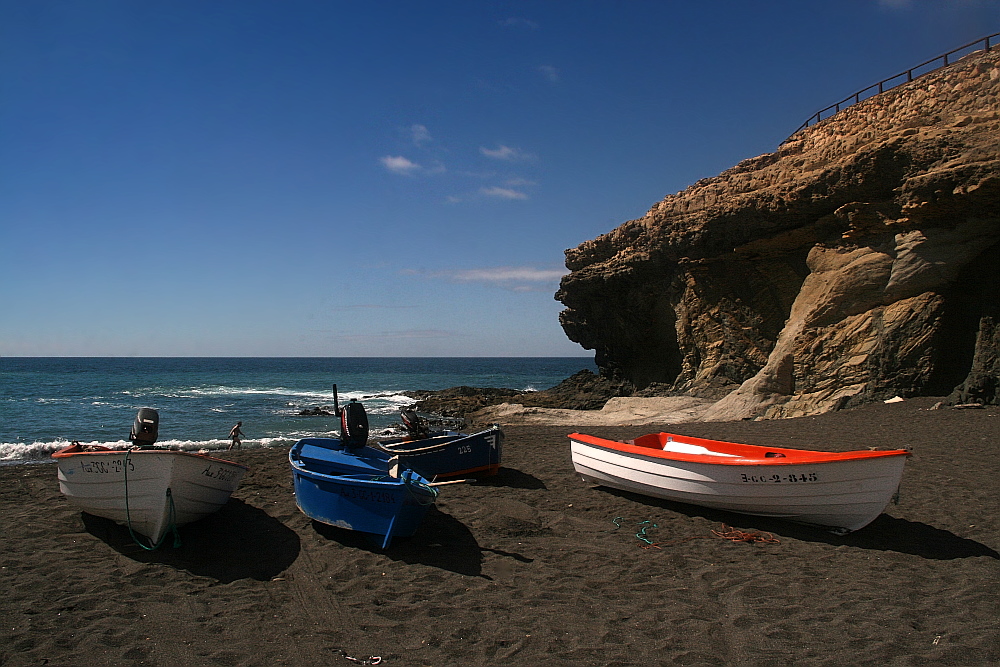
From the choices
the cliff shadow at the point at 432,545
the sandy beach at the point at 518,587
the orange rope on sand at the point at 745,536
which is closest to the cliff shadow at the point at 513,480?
the sandy beach at the point at 518,587

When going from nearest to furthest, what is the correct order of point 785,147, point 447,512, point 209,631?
point 209,631
point 447,512
point 785,147

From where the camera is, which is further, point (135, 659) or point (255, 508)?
point (255, 508)

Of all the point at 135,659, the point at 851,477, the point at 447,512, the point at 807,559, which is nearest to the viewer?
Answer: the point at 135,659

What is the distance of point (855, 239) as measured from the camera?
713 inches

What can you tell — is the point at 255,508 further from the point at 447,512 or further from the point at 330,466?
the point at 447,512

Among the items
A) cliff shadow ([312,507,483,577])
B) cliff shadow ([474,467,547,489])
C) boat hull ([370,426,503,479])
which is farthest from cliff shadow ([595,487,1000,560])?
boat hull ([370,426,503,479])

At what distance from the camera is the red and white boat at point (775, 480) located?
281 inches

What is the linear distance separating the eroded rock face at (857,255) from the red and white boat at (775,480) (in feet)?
34.1

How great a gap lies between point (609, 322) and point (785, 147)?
13.3 metres

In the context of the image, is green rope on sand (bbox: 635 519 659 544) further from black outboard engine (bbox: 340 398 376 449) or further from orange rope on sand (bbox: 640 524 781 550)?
black outboard engine (bbox: 340 398 376 449)

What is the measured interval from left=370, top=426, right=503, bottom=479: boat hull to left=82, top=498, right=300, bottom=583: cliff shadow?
279 cm

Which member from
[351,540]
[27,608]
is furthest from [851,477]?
[27,608]

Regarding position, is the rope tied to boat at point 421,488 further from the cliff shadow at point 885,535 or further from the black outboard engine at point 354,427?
the cliff shadow at point 885,535

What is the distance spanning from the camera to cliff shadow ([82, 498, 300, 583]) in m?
6.56
